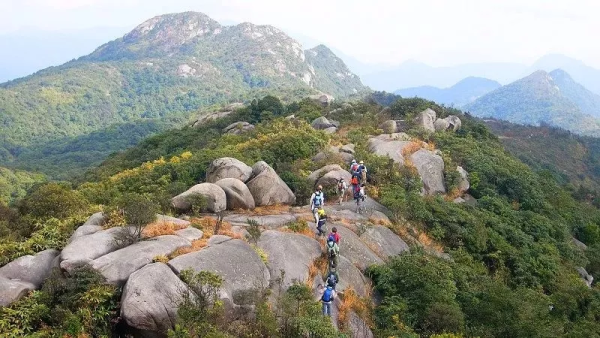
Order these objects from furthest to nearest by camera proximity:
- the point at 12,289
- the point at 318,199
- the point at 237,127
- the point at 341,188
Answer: the point at 237,127, the point at 341,188, the point at 318,199, the point at 12,289

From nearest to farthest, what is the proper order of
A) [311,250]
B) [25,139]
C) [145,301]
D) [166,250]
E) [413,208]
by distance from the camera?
[145,301] → [166,250] → [311,250] → [413,208] → [25,139]

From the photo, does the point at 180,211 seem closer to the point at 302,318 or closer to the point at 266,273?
the point at 266,273

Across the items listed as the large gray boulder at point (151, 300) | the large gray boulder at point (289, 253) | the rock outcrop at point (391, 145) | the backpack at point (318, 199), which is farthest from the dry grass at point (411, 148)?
the large gray boulder at point (151, 300)

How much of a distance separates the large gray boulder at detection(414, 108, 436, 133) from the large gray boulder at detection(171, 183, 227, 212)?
21916 mm

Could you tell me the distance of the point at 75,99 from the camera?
614ft

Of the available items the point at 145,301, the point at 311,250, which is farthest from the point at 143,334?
the point at 311,250

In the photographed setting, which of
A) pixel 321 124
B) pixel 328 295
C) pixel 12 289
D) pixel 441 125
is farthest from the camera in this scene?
pixel 441 125

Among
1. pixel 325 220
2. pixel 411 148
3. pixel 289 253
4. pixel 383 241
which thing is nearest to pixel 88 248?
pixel 289 253

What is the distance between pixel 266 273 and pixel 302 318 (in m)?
2.67

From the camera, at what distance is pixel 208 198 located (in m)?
18.5

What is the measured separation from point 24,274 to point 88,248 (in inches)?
64.1

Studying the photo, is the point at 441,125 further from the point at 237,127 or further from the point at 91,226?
the point at 91,226

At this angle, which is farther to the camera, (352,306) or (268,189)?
(268,189)

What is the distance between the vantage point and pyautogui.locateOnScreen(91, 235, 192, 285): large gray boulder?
11.8 m
